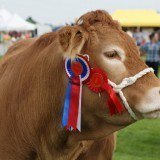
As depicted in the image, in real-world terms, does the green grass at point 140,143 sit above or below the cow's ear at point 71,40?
below

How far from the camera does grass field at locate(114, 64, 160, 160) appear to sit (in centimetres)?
685

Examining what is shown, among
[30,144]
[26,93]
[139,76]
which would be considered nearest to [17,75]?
[26,93]

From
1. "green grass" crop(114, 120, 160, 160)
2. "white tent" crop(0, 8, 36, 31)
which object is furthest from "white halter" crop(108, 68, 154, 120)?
"white tent" crop(0, 8, 36, 31)

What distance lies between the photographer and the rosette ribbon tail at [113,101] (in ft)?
10.3

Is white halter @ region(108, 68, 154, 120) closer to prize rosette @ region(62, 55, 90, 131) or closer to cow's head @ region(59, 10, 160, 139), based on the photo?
cow's head @ region(59, 10, 160, 139)

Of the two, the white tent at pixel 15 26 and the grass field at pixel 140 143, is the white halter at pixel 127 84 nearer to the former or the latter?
the grass field at pixel 140 143

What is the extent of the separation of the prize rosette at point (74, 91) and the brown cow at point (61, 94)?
0.05 meters

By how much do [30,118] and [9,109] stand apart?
0.22 metres

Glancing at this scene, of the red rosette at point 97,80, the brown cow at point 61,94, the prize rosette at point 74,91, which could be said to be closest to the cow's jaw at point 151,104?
the brown cow at point 61,94

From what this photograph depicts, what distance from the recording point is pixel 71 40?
10.1 ft

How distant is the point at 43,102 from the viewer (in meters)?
3.49

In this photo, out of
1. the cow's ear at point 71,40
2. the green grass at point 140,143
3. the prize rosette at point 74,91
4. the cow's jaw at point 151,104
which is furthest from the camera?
the green grass at point 140,143

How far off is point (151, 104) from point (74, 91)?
578 millimetres

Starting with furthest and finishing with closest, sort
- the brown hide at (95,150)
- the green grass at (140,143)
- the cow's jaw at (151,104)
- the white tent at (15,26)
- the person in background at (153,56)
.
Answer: the white tent at (15,26) < the person in background at (153,56) < the green grass at (140,143) < the brown hide at (95,150) < the cow's jaw at (151,104)
